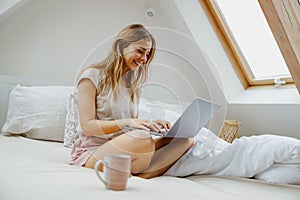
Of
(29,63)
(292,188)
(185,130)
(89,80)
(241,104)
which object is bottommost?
(241,104)

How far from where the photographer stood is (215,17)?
88.7 inches

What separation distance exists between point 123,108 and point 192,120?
9.3 inches

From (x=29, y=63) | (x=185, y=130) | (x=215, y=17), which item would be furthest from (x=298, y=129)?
(x=29, y=63)

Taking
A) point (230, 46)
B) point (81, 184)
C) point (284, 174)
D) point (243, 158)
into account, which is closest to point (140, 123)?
point (81, 184)

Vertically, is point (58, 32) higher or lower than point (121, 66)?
higher

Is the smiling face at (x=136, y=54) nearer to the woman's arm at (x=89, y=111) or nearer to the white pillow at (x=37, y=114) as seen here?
the woman's arm at (x=89, y=111)

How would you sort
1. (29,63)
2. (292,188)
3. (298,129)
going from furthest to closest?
1. (29,63)
2. (298,129)
3. (292,188)

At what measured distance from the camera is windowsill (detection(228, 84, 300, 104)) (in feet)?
6.46

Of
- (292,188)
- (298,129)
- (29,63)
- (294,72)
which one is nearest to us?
(292,188)

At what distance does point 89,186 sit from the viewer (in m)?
0.83

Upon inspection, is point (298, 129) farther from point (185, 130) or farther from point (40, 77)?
point (40, 77)

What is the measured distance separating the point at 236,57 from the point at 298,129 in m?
0.65

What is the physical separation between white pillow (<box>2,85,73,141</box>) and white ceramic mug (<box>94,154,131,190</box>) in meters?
1.16

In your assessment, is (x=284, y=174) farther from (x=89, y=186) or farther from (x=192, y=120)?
(x=89, y=186)
